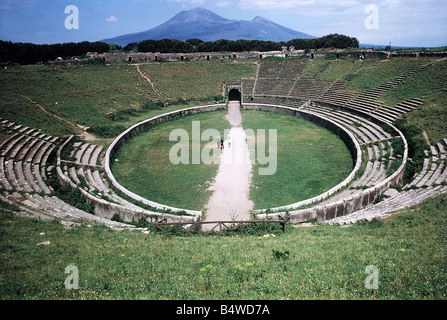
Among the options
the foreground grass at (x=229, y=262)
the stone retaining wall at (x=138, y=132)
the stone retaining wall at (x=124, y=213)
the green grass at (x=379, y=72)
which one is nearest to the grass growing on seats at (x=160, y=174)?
the stone retaining wall at (x=138, y=132)

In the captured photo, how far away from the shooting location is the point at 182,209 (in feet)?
47.6

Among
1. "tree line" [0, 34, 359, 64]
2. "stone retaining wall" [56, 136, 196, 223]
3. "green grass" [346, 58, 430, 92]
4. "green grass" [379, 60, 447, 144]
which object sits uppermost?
"tree line" [0, 34, 359, 64]

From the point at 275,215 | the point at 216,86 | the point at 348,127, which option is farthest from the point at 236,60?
the point at 275,215

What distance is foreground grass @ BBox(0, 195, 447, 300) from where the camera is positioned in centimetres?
613

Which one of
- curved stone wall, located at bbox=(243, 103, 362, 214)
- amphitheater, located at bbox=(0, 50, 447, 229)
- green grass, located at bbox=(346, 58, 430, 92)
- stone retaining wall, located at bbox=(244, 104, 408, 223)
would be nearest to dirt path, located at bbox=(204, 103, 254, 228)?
amphitheater, located at bbox=(0, 50, 447, 229)

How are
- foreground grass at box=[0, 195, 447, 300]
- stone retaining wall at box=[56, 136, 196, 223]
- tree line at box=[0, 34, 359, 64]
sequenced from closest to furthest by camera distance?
foreground grass at box=[0, 195, 447, 300] → stone retaining wall at box=[56, 136, 196, 223] → tree line at box=[0, 34, 359, 64]

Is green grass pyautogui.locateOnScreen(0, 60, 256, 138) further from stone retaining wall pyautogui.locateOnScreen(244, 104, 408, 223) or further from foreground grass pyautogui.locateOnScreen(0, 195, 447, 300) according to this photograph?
stone retaining wall pyautogui.locateOnScreen(244, 104, 408, 223)

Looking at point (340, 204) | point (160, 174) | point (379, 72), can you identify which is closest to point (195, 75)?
point (379, 72)

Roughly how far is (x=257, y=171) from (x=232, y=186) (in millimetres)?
2705

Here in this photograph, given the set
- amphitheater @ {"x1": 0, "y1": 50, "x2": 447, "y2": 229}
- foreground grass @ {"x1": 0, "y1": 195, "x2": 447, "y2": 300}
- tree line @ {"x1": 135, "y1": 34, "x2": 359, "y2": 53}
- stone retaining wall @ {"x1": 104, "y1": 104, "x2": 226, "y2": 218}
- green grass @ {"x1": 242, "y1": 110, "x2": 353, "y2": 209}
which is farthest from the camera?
tree line @ {"x1": 135, "y1": 34, "x2": 359, "y2": 53}

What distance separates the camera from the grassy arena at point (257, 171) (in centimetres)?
1625

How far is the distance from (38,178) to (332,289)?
16.3 metres

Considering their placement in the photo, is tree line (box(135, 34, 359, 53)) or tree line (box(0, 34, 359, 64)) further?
tree line (box(135, 34, 359, 53))

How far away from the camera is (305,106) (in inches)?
1416
